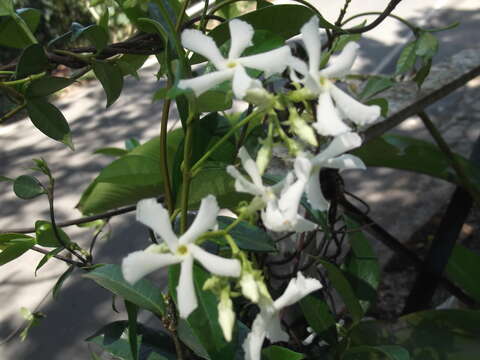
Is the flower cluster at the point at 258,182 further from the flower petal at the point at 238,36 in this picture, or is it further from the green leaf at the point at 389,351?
the green leaf at the point at 389,351

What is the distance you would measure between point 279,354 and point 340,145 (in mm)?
278

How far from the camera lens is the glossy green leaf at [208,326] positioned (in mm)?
469

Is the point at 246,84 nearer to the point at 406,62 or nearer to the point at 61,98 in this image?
the point at 406,62

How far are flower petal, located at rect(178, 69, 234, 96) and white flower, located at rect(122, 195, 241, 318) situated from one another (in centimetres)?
7

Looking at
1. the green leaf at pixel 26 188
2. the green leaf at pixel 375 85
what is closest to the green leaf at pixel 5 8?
the green leaf at pixel 26 188

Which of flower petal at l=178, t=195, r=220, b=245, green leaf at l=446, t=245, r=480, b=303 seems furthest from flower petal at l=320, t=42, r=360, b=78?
green leaf at l=446, t=245, r=480, b=303

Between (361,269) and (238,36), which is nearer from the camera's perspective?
(238,36)

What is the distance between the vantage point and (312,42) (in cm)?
40

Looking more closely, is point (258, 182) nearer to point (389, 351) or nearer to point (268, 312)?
point (268, 312)

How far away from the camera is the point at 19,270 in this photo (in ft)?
6.52

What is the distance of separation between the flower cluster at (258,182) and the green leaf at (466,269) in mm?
777

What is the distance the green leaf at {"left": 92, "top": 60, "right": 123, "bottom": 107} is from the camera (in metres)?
0.56

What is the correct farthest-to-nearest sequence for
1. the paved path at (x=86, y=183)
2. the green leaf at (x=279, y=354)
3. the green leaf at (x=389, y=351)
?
the paved path at (x=86, y=183), the green leaf at (x=389, y=351), the green leaf at (x=279, y=354)

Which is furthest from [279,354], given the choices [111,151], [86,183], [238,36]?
[86,183]
